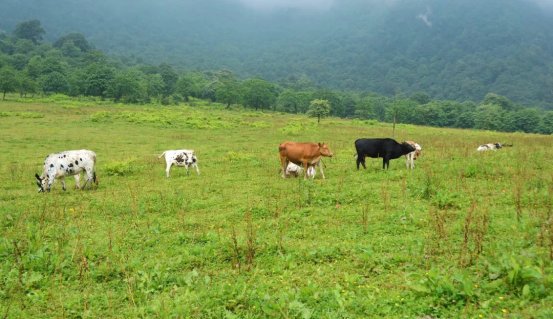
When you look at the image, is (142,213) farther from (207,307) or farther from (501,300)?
(501,300)

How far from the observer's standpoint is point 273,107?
106438 millimetres

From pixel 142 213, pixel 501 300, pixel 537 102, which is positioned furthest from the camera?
pixel 537 102

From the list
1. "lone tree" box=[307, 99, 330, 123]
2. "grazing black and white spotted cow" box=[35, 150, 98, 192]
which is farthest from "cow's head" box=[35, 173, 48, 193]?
"lone tree" box=[307, 99, 330, 123]

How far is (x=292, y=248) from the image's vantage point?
27.4 ft

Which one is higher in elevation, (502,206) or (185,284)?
(502,206)

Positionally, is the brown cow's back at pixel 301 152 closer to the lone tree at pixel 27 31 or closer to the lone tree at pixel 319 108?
the lone tree at pixel 319 108

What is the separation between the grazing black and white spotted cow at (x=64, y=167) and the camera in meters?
15.3

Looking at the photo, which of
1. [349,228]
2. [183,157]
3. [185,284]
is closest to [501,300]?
[349,228]

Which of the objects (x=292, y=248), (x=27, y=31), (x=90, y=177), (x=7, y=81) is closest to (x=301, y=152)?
(x=90, y=177)

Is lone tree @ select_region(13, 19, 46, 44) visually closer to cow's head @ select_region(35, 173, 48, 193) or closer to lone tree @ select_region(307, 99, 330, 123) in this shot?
lone tree @ select_region(307, 99, 330, 123)

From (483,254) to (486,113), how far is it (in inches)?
4088

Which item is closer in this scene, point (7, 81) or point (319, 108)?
point (319, 108)

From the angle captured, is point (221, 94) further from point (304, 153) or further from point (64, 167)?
point (64, 167)

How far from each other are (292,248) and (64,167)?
11.0 metres
